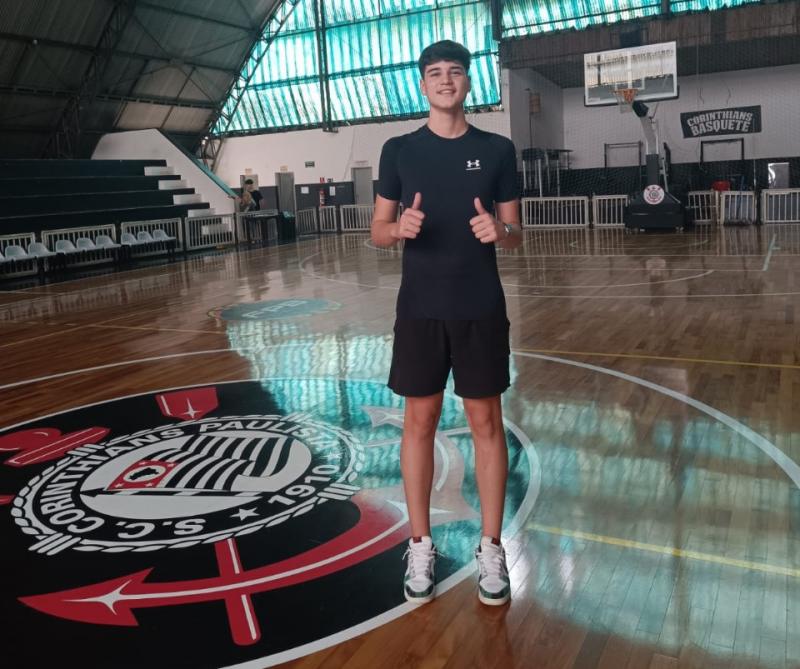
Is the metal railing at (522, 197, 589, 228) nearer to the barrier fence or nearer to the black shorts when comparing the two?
the barrier fence

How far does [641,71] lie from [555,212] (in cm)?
450

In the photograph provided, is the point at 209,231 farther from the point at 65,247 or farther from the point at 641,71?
the point at 641,71

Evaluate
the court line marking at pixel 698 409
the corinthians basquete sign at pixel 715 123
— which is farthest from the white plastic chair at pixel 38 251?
the corinthians basquete sign at pixel 715 123

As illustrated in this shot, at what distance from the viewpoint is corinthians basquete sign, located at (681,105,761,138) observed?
21859 millimetres

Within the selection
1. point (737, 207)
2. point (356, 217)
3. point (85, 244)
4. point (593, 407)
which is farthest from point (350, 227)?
point (593, 407)

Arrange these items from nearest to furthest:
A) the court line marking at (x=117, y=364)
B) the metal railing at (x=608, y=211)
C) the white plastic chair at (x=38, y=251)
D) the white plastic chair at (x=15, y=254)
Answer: the court line marking at (x=117, y=364), the white plastic chair at (x=15, y=254), the white plastic chair at (x=38, y=251), the metal railing at (x=608, y=211)

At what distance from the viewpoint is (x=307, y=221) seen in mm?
26641

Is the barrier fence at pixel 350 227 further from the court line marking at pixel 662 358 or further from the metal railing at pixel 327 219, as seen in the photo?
the court line marking at pixel 662 358

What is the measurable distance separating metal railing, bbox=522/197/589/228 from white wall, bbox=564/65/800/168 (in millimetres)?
4985

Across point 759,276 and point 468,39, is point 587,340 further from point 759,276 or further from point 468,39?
point 468,39

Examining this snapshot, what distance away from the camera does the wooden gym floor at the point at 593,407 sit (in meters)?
2.60

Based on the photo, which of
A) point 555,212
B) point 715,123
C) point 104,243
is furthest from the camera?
point 715,123

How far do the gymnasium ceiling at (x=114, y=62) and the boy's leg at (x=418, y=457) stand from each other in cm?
1998

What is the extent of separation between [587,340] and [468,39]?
19534 millimetres
